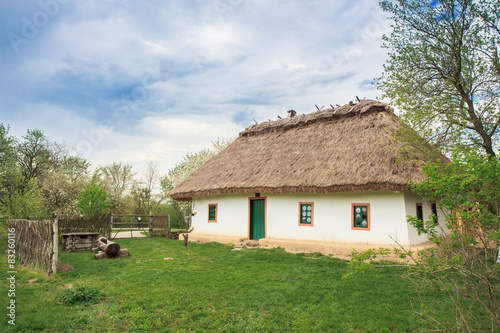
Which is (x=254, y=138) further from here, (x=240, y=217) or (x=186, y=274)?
(x=186, y=274)

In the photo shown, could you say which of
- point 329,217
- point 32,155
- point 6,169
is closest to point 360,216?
point 329,217

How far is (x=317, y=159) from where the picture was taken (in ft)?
39.2

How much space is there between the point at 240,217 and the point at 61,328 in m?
9.59

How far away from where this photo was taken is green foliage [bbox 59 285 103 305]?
5207mm

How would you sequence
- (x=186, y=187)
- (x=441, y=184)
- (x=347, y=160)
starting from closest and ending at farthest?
(x=441, y=184) → (x=347, y=160) → (x=186, y=187)

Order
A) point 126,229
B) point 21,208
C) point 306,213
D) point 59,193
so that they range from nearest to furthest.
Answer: point 306,213 → point 21,208 → point 59,193 → point 126,229

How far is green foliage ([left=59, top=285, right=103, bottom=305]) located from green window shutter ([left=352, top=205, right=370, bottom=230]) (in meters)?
7.97

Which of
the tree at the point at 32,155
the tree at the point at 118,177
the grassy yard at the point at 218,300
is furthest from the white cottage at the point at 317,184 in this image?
the tree at the point at 118,177

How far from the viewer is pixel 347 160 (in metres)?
10.9

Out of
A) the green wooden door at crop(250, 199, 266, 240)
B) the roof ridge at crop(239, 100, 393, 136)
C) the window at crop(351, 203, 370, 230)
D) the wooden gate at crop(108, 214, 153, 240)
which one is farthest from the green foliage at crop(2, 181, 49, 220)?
the window at crop(351, 203, 370, 230)

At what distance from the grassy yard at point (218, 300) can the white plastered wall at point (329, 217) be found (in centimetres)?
211

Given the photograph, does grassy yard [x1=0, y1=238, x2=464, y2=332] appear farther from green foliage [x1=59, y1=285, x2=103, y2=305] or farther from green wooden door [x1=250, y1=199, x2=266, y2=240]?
green wooden door [x1=250, y1=199, x2=266, y2=240]

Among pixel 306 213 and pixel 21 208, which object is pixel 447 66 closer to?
pixel 306 213

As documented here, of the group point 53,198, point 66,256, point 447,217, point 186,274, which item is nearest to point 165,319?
point 186,274
